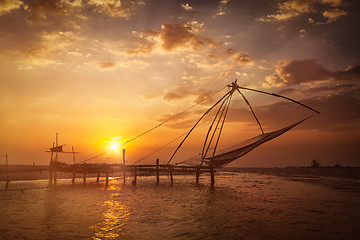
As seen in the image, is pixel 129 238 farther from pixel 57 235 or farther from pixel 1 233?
pixel 1 233

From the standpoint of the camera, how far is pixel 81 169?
2930 centimetres

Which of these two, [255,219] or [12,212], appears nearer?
[255,219]

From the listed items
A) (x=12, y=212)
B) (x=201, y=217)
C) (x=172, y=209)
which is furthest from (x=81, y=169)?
(x=201, y=217)

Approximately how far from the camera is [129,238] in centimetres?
758

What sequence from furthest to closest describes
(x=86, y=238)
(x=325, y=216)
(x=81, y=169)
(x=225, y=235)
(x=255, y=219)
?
(x=81, y=169)
(x=325, y=216)
(x=255, y=219)
(x=225, y=235)
(x=86, y=238)

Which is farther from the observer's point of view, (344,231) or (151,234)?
(344,231)

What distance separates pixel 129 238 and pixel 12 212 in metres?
8.36

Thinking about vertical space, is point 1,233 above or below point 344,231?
above

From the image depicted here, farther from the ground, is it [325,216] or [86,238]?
[86,238]

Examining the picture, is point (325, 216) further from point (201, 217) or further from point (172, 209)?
point (172, 209)

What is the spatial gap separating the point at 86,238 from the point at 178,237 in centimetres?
316

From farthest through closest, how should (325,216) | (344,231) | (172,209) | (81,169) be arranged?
(81,169)
(172,209)
(325,216)
(344,231)

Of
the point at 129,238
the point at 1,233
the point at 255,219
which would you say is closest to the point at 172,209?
the point at 255,219

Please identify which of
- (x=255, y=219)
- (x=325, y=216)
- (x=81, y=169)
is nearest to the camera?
(x=255, y=219)
